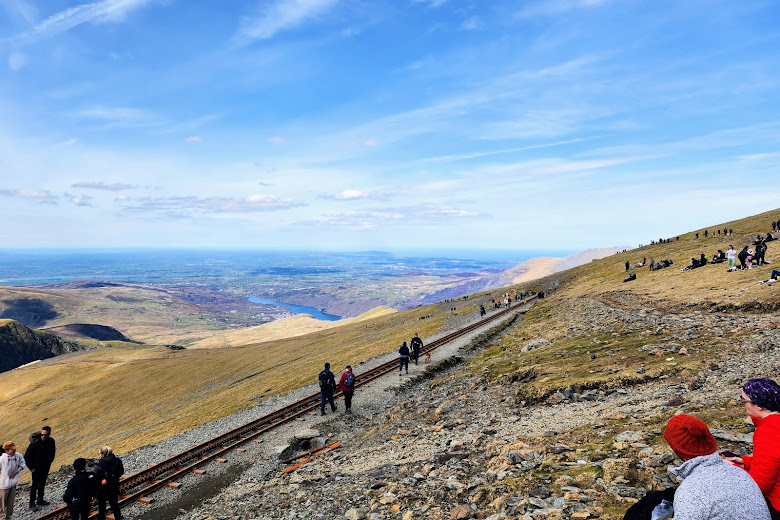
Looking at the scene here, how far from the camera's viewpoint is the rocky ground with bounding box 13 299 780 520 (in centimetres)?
984

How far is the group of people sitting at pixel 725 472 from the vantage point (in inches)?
171

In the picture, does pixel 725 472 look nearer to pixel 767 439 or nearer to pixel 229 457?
pixel 767 439

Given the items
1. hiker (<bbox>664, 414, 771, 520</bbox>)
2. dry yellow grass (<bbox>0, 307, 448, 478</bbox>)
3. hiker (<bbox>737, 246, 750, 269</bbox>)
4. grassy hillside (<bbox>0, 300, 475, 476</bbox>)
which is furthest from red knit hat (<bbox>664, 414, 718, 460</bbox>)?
hiker (<bbox>737, 246, 750, 269</bbox>)

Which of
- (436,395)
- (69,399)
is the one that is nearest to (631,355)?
(436,395)

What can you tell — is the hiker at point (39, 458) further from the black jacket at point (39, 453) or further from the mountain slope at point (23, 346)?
the mountain slope at point (23, 346)

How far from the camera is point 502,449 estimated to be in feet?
43.5

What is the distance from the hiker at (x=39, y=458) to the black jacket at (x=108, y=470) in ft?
14.7

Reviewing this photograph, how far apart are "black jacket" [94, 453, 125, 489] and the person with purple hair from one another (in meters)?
16.1

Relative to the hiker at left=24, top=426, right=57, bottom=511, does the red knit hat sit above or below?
above

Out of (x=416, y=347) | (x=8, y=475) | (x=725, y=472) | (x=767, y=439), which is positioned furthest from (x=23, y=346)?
(x=767, y=439)

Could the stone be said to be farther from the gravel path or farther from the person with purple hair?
the gravel path

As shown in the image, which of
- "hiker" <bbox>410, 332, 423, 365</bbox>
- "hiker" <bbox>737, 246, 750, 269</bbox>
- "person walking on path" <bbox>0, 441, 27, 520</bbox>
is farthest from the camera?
"hiker" <bbox>737, 246, 750, 269</bbox>

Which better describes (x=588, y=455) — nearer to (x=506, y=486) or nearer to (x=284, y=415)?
(x=506, y=486)

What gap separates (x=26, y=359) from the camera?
14138 cm
